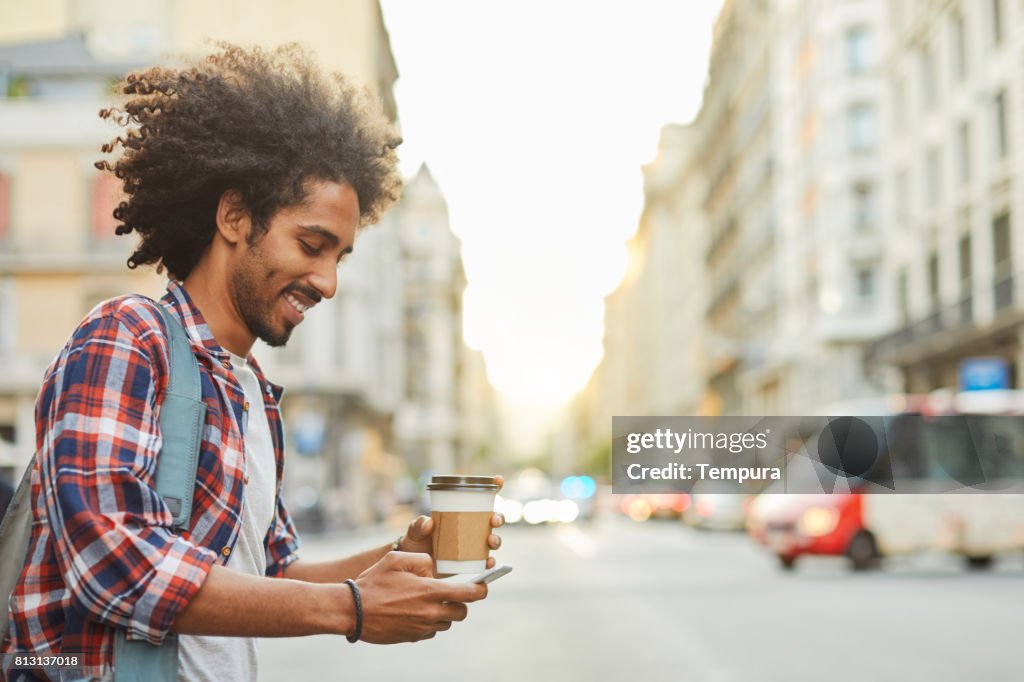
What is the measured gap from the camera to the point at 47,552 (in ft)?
6.52

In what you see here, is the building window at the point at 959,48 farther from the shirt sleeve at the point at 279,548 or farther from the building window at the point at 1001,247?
the shirt sleeve at the point at 279,548

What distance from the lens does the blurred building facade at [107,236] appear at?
4022 centimetres

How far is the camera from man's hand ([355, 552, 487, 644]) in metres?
2.04

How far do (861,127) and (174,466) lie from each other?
5295 centimetres

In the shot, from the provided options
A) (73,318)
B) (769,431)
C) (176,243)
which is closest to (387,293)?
(73,318)

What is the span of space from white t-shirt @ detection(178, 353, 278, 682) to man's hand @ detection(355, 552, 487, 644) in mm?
210

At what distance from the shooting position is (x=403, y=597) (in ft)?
6.72

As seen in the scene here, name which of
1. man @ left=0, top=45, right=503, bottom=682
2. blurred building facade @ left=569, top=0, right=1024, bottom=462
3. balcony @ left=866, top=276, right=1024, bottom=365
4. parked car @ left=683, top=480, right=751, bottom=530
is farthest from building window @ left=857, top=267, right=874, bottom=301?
man @ left=0, top=45, right=503, bottom=682

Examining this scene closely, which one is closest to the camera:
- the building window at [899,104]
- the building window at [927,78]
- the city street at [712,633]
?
the city street at [712,633]

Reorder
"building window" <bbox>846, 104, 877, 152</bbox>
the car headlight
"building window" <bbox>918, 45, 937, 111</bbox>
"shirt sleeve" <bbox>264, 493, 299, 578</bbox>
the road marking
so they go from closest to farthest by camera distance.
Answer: "shirt sleeve" <bbox>264, 493, 299, 578</bbox> < the car headlight < the road marking < "building window" <bbox>918, 45, 937, 111</bbox> < "building window" <bbox>846, 104, 877, 152</bbox>

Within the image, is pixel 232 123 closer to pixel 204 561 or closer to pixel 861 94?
pixel 204 561

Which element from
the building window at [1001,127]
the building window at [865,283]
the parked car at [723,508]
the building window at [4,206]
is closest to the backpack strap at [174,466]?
the building window at [1001,127]

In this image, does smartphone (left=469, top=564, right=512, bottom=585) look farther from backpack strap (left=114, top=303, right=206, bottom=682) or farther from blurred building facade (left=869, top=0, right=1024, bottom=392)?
blurred building facade (left=869, top=0, right=1024, bottom=392)

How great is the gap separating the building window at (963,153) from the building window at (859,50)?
15.1 meters
